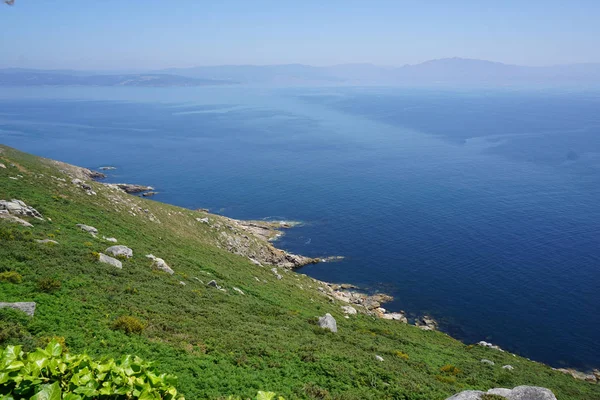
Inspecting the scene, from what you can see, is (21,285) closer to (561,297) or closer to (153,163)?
(561,297)

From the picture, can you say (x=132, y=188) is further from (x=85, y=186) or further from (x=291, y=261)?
(x=291, y=261)

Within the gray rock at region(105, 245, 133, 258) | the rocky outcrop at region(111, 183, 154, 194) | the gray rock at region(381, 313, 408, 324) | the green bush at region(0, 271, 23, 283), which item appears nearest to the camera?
the green bush at region(0, 271, 23, 283)

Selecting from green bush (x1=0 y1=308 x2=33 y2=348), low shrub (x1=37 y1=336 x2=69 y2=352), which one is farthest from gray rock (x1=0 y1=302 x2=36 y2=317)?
low shrub (x1=37 y1=336 x2=69 y2=352)

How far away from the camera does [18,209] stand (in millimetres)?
35875

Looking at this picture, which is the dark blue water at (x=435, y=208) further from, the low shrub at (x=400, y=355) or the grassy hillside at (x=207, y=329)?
the low shrub at (x=400, y=355)

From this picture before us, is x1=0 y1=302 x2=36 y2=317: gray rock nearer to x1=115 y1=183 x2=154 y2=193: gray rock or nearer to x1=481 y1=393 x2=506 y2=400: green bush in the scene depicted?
x1=481 y1=393 x2=506 y2=400: green bush

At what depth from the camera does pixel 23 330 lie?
55.9 feet

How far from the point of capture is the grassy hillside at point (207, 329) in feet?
59.6

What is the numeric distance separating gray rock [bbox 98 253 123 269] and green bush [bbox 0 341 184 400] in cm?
2485

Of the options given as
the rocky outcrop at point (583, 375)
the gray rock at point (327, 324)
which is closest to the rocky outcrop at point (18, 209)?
the gray rock at point (327, 324)

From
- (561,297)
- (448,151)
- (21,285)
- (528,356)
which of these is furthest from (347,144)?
(21,285)

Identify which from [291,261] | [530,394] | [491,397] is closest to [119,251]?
[491,397]

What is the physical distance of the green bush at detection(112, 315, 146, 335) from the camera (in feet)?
64.7

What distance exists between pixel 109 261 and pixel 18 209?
13368 millimetres
